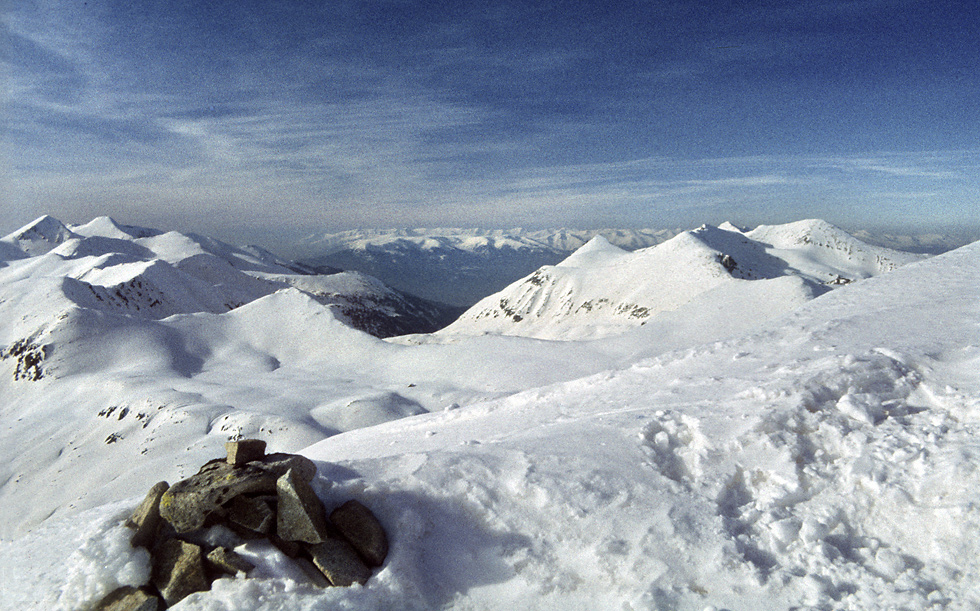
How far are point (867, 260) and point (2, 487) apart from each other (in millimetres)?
144449

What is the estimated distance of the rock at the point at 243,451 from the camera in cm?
682

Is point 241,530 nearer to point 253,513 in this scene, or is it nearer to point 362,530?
point 253,513

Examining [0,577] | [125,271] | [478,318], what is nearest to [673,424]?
[0,577]

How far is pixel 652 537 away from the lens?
569cm

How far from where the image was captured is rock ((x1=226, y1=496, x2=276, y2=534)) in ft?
19.3

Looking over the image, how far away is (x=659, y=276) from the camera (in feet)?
265

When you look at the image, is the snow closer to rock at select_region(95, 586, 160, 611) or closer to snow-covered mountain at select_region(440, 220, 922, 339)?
rock at select_region(95, 586, 160, 611)

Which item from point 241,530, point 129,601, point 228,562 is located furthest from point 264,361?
point 228,562

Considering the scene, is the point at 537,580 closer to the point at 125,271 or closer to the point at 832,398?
the point at 832,398

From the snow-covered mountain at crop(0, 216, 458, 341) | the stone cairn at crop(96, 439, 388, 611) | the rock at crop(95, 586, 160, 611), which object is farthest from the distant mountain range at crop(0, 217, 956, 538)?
the rock at crop(95, 586, 160, 611)

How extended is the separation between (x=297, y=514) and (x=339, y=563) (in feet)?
2.55

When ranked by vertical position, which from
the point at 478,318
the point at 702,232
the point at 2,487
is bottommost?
the point at 478,318

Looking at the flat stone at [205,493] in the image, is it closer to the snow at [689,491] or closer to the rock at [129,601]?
the snow at [689,491]

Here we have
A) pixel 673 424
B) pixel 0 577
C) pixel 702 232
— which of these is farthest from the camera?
pixel 702 232
